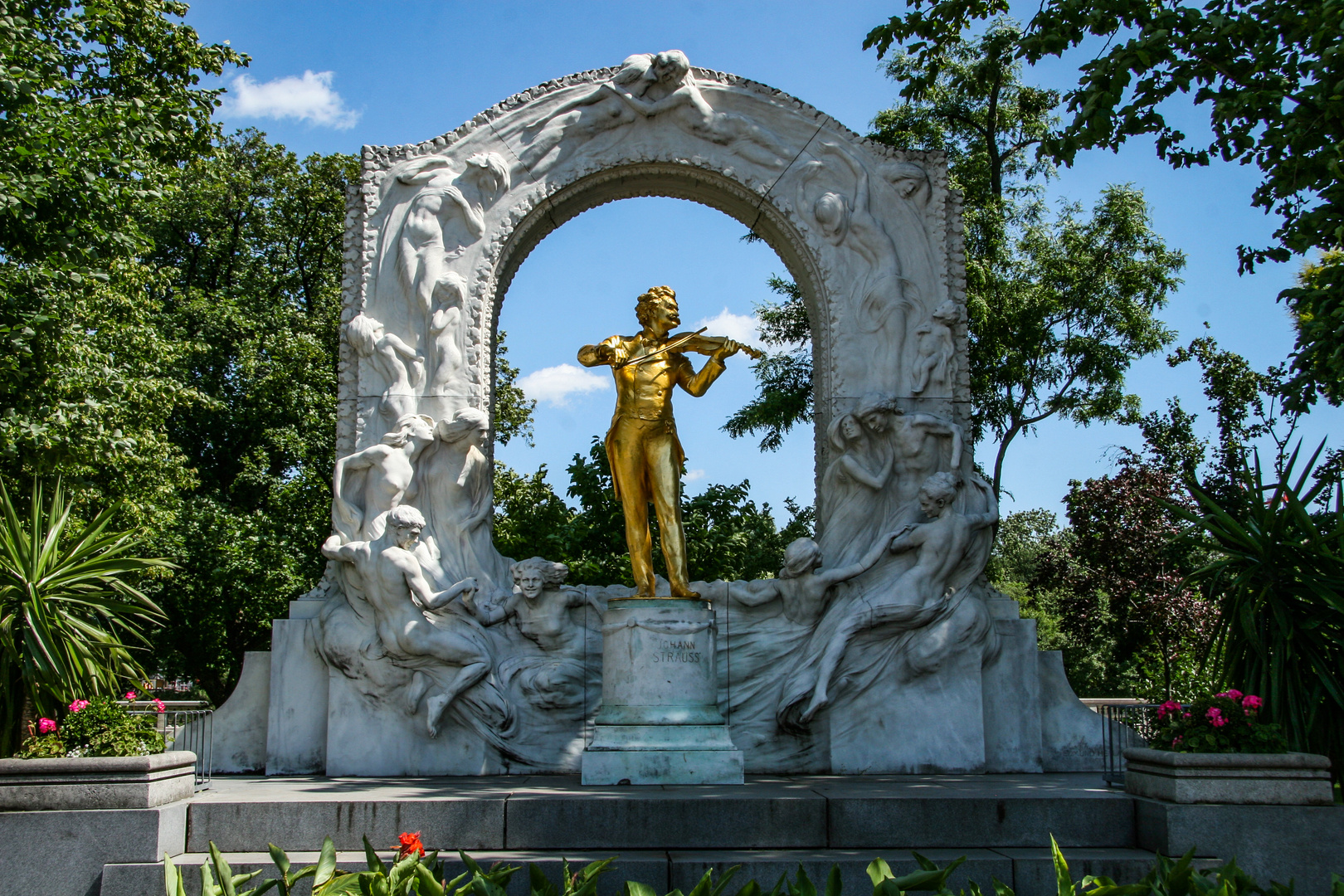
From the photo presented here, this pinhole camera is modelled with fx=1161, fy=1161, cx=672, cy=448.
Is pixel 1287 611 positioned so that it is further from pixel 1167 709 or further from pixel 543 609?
pixel 543 609

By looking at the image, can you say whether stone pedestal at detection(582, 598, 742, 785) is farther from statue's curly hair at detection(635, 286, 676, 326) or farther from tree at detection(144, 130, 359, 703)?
tree at detection(144, 130, 359, 703)

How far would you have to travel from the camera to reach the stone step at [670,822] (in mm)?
7324

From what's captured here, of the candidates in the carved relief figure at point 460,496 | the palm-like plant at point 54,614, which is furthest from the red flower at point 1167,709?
the palm-like plant at point 54,614

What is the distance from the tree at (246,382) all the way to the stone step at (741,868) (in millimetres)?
11313

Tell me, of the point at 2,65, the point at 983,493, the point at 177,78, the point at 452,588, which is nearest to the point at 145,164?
the point at 2,65

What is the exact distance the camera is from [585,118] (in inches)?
444

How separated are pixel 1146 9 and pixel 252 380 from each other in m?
16.6

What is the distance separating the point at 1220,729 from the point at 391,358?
731 cm

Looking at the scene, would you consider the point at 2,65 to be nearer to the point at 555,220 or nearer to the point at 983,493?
the point at 555,220

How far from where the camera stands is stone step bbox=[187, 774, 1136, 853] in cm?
732

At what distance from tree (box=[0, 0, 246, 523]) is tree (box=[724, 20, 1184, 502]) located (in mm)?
9798

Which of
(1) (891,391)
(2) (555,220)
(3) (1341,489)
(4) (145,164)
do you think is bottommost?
(3) (1341,489)

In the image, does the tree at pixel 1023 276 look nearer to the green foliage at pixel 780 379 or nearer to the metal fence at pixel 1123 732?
the green foliage at pixel 780 379

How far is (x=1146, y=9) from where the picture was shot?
32.3 ft
